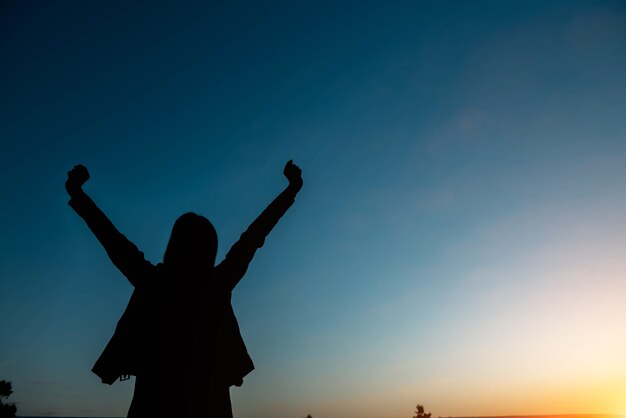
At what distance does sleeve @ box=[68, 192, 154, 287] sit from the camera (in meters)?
2.31

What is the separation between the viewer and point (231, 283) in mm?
2578

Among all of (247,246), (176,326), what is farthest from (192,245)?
(176,326)

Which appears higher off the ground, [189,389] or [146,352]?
[146,352]

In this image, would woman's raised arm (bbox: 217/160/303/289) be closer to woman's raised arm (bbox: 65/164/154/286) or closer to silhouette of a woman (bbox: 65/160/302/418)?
silhouette of a woman (bbox: 65/160/302/418)

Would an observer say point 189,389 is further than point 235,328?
No

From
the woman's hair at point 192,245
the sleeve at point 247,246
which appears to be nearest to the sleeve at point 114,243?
the woman's hair at point 192,245

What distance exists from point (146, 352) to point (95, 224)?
900 millimetres

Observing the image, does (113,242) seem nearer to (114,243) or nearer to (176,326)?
(114,243)

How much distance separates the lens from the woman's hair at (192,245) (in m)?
2.37

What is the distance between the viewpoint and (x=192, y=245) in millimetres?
2365

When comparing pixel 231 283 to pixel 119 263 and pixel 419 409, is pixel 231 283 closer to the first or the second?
pixel 119 263

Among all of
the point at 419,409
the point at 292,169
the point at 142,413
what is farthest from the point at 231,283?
the point at 419,409

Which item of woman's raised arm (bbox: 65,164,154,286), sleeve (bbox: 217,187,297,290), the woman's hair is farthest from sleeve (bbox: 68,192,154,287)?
sleeve (bbox: 217,187,297,290)

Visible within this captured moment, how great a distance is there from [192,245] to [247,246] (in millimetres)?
408
